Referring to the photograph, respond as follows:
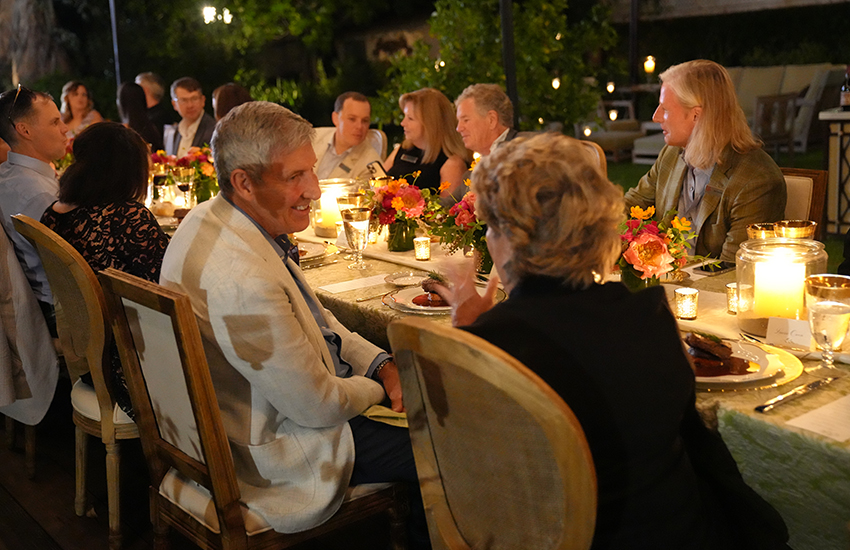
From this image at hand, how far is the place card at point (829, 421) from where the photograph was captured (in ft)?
4.09

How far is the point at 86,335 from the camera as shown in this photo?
2061 mm

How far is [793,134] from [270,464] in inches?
409

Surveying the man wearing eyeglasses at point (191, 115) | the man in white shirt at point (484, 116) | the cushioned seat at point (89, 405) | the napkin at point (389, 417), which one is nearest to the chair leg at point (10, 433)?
the cushioned seat at point (89, 405)

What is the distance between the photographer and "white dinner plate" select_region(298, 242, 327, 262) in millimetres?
2744

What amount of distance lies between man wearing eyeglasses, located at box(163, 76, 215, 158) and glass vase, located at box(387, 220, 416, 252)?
3542mm

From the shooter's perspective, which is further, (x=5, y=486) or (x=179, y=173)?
(x=179, y=173)

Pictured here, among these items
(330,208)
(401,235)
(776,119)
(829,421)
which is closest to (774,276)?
(829,421)

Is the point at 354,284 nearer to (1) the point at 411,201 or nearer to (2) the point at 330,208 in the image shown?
(1) the point at 411,201

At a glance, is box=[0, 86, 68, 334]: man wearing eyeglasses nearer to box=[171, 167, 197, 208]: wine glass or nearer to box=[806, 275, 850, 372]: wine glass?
box=[171, 167, 197, 208]: wine glass

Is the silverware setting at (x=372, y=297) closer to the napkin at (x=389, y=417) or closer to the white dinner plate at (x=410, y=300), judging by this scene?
the white dinner plate at (x=410, y=300)

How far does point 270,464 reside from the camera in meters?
1.64

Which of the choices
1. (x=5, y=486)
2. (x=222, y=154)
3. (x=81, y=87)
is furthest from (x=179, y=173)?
(x=81, y=87)

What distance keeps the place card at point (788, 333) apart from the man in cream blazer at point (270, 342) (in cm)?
82

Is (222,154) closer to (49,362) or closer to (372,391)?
(372,391)
